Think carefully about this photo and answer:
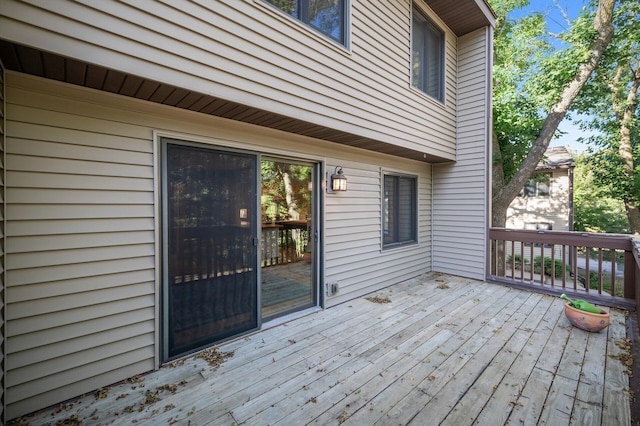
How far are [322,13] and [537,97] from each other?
638 cm

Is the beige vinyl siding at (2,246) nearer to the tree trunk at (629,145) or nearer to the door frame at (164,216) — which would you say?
the door frame at (164,216)

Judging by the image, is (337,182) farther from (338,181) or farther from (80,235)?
(80,235)

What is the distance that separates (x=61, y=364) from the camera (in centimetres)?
203

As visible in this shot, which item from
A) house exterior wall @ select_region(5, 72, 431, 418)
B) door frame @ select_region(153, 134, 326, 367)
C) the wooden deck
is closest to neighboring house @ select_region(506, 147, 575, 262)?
the wooden deck

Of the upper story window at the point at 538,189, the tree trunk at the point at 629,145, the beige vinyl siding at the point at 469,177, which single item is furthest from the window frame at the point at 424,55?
the upper story window at the point at 538,189

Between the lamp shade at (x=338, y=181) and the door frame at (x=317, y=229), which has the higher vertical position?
the lamp shade at (x=338, y=181)

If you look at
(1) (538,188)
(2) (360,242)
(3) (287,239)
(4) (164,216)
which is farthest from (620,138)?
(4) (164,216)

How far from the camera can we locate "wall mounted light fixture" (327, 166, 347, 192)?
3.83 metres

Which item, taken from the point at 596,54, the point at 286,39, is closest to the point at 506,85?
the point at 596,54

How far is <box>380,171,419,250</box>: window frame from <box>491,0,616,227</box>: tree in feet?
8.38

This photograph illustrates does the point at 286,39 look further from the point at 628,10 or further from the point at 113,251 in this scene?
the point at 628,10

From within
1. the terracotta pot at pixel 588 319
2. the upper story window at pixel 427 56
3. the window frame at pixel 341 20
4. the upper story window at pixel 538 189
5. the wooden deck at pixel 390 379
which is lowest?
the wooden deck at pixel 390 379

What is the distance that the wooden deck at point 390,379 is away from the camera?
6.20ft

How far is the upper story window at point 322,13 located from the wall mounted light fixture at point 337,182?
5.30 ft
